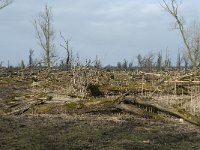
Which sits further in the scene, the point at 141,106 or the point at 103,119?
the point at 141,106

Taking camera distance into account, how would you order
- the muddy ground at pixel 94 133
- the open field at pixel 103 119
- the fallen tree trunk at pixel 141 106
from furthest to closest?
the fallen tree trunk at pixel 141 106 → the open field at pixel 103 119 → the muddy ground at pixel 94 133

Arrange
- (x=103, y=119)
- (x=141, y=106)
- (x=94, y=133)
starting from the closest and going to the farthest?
1. (x=94, y=133)
2. (x=103, y=119)
3. (x=141, y=106)

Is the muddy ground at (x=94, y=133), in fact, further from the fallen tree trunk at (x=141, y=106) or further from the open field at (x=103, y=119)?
the fallen tree trunk at (x=141, y=106)

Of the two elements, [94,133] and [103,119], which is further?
[103,119]

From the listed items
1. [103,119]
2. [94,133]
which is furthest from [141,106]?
[94,133]

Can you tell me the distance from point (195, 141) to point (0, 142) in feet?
15.0

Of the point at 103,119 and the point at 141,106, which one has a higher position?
the point at 141,106

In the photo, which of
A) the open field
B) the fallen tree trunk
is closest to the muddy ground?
the open field

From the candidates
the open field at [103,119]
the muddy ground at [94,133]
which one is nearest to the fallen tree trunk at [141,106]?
the open field at [103,119]

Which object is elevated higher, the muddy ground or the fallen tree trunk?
the fallen tree trunk

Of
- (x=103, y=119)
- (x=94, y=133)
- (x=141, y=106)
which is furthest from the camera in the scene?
(x=141, y=106)

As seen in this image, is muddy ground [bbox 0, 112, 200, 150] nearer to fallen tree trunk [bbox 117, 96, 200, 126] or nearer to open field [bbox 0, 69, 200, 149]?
open field [bbox 0, 69, 200, 149]

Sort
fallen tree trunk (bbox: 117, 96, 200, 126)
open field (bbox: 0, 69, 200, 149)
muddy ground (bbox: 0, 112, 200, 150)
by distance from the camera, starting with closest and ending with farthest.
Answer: muddy ground (bbox: 0, 112, 200, 150), open field (bbox: 0, 69, 200, 149), fallen tree trunk (bbox: 117, 96, 200, 126)

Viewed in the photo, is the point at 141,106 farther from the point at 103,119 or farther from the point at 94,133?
the point at 94,133
